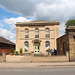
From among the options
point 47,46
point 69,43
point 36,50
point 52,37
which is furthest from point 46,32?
point 69,43

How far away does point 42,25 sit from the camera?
2636cm

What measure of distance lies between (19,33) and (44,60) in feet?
49.7

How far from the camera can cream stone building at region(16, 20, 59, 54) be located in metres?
25.7

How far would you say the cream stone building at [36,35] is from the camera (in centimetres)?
2567

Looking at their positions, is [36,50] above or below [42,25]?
below

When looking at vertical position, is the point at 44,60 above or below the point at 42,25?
below

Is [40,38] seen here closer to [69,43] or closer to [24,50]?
[24,50]

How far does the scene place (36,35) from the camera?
26.3m

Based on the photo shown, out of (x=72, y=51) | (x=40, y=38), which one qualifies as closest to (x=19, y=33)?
(x=40, y=38)

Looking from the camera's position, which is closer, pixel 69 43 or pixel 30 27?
pixel 69 43

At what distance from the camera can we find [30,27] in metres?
26.5

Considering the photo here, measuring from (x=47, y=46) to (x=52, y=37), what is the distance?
2927 mm

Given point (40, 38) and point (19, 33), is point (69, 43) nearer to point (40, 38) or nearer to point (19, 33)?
point (40, 38)

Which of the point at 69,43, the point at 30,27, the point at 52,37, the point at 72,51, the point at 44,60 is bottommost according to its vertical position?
the point at 44,60
